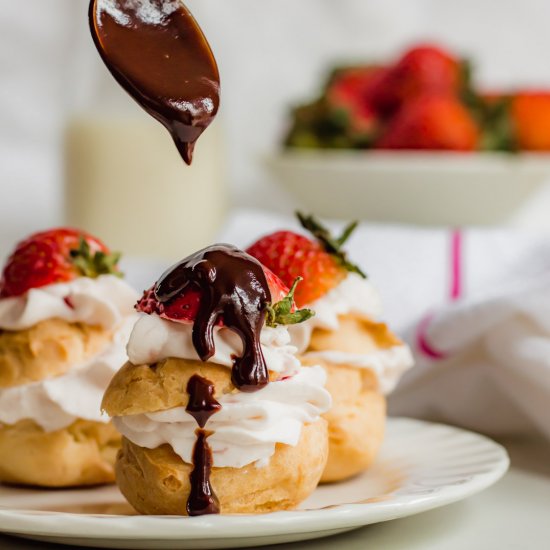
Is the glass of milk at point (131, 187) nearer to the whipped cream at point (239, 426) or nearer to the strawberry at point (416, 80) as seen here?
the strawberry at point (416, 80)

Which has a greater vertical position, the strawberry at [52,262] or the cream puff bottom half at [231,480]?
the strawberry at [52,262]

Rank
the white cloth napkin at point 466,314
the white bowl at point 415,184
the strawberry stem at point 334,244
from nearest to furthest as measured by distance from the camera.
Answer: the strawberry stem at point 334,244, the white cloth napkin at point 466,314, the white bowl at point 415,184

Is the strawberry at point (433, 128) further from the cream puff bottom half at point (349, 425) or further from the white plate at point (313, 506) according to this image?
the cream puff bottom half at point (349, 425)

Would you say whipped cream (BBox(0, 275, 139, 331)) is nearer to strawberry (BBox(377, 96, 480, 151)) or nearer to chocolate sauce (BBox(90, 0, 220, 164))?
chocolate sauce (BBox(90, 0, 220, 164))

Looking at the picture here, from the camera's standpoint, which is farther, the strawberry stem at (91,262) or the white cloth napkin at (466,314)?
the white cloth napkin at (466,314)

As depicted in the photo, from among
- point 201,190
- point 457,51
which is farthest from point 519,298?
point 457,51

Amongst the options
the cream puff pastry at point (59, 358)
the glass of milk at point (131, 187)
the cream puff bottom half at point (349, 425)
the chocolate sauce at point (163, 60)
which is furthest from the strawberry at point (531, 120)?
the chocolate sauce at point (163, 60)

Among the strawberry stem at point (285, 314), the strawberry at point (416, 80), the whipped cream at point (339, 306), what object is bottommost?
the whipped cream at point (339, 306)

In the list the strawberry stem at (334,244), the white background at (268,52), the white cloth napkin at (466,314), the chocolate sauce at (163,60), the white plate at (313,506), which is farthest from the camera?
the white background at (268,52)
